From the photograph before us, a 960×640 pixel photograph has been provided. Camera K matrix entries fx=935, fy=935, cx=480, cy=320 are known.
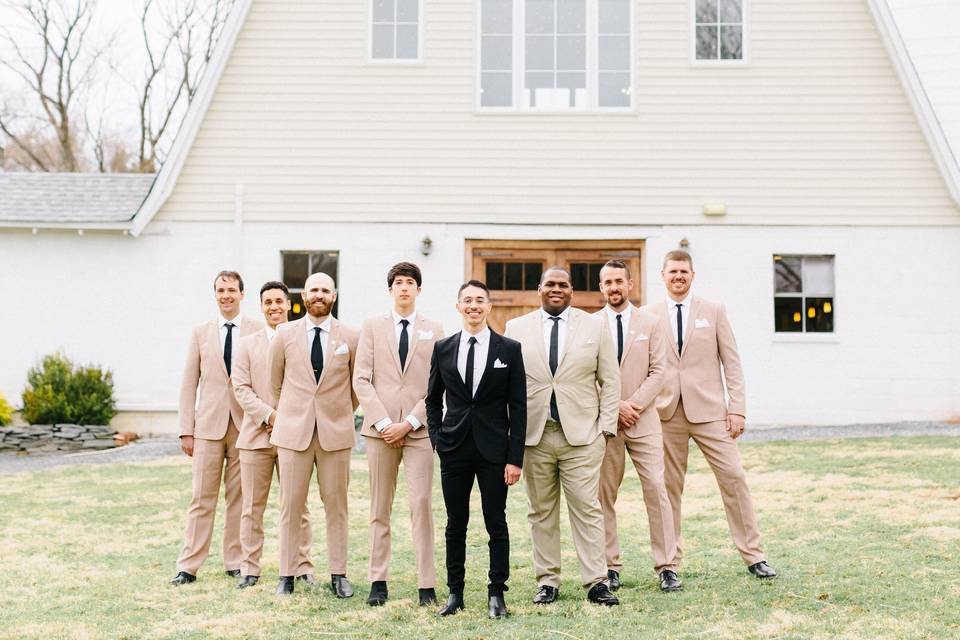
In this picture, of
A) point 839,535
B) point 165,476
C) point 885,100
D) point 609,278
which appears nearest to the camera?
point 609,278

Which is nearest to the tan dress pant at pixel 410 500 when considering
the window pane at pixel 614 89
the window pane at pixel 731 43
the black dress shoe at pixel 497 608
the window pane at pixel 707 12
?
the black dress shoe at pixel 497 608

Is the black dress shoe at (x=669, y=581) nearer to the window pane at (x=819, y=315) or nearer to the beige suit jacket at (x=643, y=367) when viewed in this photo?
the beige suit jacket at (x=643, y=367)

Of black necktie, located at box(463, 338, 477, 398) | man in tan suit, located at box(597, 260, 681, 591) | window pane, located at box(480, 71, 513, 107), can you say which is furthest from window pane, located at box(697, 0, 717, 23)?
black necktie, located at box(463, 338, 477, 398)

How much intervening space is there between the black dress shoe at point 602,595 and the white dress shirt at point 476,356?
1.33 metres

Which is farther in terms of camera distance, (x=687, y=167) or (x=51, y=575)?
(x=687, y=167)

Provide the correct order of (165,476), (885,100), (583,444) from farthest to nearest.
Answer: (885,100) < (165,476) < (583,444)

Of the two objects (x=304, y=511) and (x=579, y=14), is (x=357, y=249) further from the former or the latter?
(x=304, y=511)

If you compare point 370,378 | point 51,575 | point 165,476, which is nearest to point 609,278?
point 370,378

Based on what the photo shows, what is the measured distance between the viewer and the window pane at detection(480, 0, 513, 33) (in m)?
14.1

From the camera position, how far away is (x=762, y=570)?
5895mm

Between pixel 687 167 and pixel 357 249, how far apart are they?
5.06 meters

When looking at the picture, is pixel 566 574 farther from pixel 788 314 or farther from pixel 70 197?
pixel 70 197

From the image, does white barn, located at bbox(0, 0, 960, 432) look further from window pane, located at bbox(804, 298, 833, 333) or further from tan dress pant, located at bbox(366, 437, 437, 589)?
tan dress pant, located at bbox(366, 437, 437, 589)

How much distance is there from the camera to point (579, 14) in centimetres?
1407
